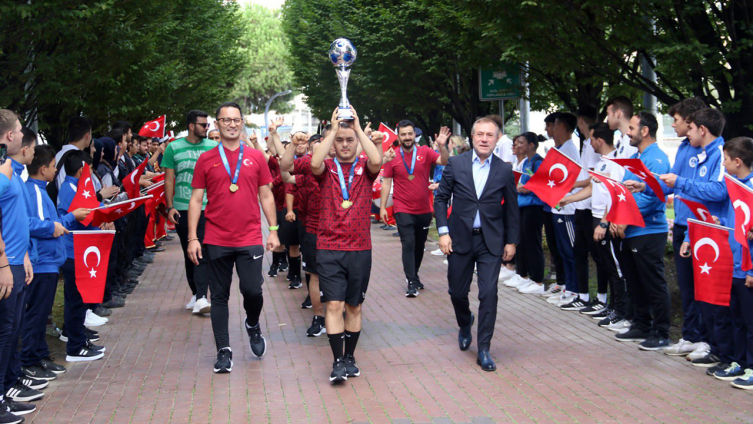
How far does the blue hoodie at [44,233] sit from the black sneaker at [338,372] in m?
2.47

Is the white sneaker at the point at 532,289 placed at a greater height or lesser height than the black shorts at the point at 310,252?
lesser

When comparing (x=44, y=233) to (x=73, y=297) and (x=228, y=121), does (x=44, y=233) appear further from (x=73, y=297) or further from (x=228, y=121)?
(x=228, y=121)

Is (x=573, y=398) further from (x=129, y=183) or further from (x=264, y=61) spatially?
(x=264, y=61)

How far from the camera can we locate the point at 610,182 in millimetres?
7973

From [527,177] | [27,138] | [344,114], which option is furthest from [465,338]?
[27,138]

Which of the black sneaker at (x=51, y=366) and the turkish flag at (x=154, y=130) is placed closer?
the black sneaker at (x=51, y=366)

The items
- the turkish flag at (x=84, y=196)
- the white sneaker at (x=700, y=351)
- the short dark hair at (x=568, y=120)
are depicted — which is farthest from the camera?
the short dark hair at (x=568, y=120)

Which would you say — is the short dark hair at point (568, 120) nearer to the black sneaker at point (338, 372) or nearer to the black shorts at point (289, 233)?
the black shorts at point (289, 233)

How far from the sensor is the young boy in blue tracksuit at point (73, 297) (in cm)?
785

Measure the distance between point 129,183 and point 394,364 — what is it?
457cm

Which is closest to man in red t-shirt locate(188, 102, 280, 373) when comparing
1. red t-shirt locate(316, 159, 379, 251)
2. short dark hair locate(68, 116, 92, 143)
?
red t-shirt locate(316, 159, 379, 251)

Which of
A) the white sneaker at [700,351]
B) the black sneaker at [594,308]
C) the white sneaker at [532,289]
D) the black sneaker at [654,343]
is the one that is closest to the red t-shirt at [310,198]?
the black sneaker at [654,343]

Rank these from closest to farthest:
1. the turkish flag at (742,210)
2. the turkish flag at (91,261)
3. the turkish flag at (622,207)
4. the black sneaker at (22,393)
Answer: the turkish flag at (742,210), the black sneaker at (22,393), the turkish flag at (91,261), the turkish flag at (622,207)

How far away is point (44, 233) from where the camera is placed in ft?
22.4
